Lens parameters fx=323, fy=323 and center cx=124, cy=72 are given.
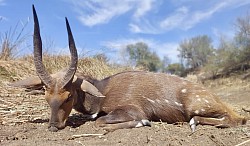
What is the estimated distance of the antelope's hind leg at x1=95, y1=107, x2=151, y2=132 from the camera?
4.68 metres

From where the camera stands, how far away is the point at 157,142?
3.76 m

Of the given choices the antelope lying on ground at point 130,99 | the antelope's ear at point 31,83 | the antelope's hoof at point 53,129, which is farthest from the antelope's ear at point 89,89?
the antelope's hoof at point 53,129

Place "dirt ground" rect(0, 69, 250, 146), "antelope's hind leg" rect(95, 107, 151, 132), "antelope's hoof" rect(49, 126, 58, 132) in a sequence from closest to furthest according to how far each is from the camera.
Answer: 1. "dirt ground" rect(0, 69, 250, 146)
2. "antelope's hoof" rect(49, 126, 58, 132)
3. "antelope's hind leg" rect(95, 107, 151, 132)

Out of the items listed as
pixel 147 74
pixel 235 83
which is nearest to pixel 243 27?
pixel 235 83

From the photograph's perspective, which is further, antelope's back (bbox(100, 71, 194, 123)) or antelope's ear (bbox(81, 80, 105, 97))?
antelope's back (bbox(100, 71, 194, 123))

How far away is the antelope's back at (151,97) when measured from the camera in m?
5.21

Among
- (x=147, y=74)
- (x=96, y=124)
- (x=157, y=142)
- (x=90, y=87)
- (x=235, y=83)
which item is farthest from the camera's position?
(x=235, y=83)

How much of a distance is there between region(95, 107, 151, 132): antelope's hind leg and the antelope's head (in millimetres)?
431

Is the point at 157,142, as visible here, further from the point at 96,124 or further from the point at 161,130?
the point at 96,124

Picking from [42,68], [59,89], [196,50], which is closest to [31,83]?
[42,68]

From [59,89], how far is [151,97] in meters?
1.53

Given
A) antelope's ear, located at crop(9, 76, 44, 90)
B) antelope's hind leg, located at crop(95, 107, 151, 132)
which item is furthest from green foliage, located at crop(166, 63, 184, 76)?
antelope's ear, located at crop(9, 76, 44, 90)

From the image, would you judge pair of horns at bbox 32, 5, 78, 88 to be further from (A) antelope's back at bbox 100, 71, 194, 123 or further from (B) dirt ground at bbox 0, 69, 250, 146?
(A) antelope's back at bbox 100, 71, 194, 123

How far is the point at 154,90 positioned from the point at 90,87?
3.56ft
